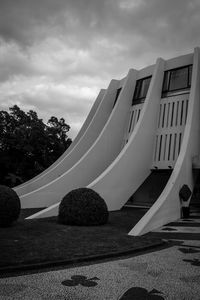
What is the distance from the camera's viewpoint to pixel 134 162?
17.1m

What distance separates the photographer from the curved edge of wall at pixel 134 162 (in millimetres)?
15328

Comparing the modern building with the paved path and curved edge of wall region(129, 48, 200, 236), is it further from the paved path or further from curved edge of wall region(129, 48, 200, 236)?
the paved path

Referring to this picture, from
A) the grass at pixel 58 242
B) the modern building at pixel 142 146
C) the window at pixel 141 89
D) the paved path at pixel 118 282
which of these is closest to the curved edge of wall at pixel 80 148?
the modern building at pixel 142 146

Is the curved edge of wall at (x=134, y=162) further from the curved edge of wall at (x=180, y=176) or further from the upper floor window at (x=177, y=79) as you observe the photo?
the curved edge of wall at (x=180, y=176)

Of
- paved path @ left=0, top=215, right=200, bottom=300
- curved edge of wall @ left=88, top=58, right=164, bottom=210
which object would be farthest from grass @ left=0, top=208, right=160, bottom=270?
curved edge of wall @ left=88, top=58, right=164, bottom=210

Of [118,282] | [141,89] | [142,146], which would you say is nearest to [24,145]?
[141,89]

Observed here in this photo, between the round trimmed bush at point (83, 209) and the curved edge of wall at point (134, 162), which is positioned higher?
the curved edge of wall at point (134, 162)

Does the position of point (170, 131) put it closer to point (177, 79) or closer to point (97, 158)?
point (177, 79)

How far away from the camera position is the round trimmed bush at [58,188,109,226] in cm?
1089

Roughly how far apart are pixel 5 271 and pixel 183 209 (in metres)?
10.5

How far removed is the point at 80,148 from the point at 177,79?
27.5ft

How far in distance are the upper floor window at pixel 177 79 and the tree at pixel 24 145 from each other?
1431 centimetres

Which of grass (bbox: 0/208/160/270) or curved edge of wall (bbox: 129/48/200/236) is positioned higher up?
curved edge of wall (bbox: 129/48/200/236)

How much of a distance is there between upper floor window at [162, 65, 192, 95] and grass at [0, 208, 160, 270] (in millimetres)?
11370
